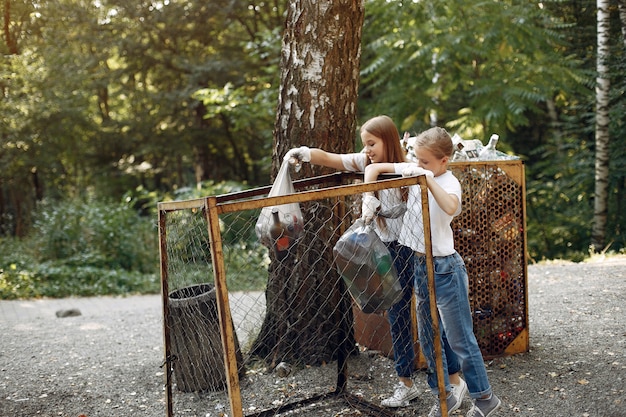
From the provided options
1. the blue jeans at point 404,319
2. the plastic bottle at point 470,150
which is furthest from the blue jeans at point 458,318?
the plastic bottle at point 470,150

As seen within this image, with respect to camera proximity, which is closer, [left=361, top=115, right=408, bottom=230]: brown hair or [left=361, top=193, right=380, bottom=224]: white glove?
[left=361, top=193, right=380, bottom=224]: white glove

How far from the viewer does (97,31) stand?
14578mm

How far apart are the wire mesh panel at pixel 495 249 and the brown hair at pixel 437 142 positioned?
0.78 m

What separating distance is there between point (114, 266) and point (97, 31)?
6.60 meters

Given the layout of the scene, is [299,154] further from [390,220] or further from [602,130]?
[602,130]

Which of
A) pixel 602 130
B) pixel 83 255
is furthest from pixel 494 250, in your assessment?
pixel 83 255

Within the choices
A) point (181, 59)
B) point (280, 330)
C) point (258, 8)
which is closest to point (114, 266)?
point (181, 59)

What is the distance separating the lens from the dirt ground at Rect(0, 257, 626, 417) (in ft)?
12.1

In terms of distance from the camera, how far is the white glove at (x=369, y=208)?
10.6ft

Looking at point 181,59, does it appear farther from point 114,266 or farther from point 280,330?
point 280,330

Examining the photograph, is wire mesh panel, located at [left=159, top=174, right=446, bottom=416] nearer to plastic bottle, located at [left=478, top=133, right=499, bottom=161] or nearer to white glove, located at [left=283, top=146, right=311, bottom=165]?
white glove, located at [left=283, top=146, right=311, bottom=165]

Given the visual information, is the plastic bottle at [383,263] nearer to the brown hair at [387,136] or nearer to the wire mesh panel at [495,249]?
the brown hair at [387,136]

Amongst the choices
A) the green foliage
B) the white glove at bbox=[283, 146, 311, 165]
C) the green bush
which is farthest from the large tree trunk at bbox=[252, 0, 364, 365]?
the green foliage

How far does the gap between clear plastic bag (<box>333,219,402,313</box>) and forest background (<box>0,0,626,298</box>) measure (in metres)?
1.38
